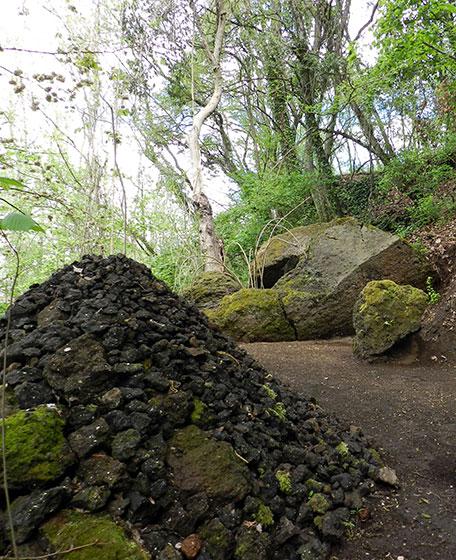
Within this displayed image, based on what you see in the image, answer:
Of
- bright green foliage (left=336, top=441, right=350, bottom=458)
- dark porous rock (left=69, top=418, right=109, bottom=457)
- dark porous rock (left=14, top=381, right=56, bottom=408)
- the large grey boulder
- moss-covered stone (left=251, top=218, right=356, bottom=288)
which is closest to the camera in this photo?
dark porous rock (left=69, top=418, right=109, bottom=457)

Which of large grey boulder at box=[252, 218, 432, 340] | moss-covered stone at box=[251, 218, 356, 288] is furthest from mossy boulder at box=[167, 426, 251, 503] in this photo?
moss-covered stone at box=[251, 218, 356, 288]

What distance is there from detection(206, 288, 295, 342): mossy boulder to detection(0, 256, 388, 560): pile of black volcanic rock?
2363 millimetres

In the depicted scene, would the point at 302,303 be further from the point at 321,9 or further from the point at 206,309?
the point at 321,9

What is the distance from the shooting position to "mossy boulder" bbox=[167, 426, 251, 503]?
132 centimetres

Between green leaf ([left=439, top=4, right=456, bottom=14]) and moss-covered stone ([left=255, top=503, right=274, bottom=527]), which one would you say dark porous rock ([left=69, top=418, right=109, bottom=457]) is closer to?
moss-covered stone ([left=255, top=503, right=274, bottom=527])

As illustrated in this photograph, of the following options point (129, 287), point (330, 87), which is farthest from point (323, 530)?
point (330, 87)

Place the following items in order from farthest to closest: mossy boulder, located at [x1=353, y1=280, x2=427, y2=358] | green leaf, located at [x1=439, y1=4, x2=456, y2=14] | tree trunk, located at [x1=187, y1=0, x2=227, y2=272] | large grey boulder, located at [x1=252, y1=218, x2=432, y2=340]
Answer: tree trunk, located at [x1=187, y1=0, x2=227, y2=272] → large grey boulder, located at [x1=252, y1=218, x2=432, y2=340] → green leaf, located at [x1=439, y1=4, x2=456, y2=14] → mossy boulder, located at [x1=353, y1=280, x2=427, y2=358]

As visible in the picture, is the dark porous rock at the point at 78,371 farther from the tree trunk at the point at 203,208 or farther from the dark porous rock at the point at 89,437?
the tree trunk at the point at 203,208

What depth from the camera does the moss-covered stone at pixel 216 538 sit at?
1173 mm

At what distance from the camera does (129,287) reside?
80.2 inches

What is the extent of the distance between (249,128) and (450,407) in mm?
9753

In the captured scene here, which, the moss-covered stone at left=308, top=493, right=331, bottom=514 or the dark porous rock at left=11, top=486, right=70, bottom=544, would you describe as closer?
the dark porous rock at left=11, top=486, right=70, bottom=544

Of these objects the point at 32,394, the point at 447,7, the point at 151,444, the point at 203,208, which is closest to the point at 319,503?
the point at 151,444

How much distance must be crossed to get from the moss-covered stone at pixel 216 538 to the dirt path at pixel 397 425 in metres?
0.45
